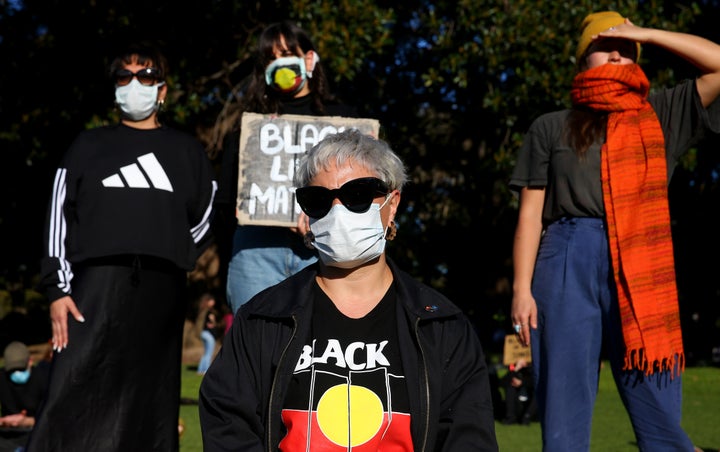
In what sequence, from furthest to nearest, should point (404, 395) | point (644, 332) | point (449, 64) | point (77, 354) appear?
point (449, 64), point (77, 354), point (644, 332), point (404, 395)

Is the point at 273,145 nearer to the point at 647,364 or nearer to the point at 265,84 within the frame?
the point at 265,84

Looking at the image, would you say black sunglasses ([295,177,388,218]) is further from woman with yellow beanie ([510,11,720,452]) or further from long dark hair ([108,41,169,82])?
long dark hair ([108,41,169,82])

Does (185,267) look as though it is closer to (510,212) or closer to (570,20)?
(570,20)

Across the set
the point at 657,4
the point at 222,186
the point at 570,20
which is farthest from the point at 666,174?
the point at 657,4

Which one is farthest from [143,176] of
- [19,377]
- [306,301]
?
[19,377]

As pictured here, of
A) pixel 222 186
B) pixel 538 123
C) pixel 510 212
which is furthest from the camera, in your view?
pixel 510 212

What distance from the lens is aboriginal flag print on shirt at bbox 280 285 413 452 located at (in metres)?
3.20

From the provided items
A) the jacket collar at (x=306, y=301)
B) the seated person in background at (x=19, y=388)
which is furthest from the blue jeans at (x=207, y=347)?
the jacket collar at (x=306, y=301)

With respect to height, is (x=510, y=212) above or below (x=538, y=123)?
above

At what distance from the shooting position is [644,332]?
4.39 m

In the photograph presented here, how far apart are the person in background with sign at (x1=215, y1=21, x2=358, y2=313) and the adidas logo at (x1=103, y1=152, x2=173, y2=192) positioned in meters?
0.35

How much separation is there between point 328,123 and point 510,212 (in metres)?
17.6

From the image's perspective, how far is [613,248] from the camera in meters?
4.49

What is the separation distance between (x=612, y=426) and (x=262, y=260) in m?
6.38
